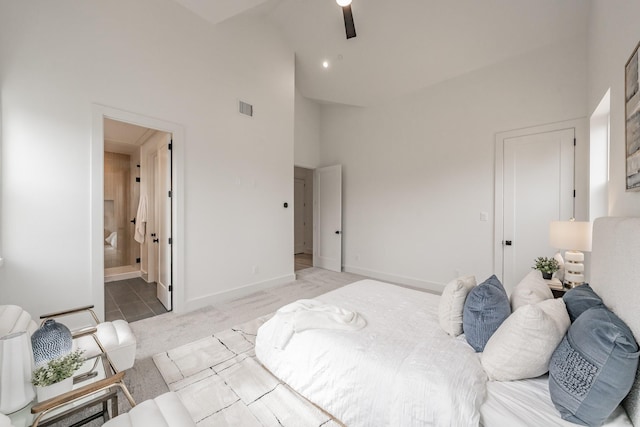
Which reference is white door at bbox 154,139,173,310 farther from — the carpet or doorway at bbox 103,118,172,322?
the carpet

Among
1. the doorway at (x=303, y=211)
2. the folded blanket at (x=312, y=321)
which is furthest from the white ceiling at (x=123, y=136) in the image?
the doorway at (x=303, y=211)

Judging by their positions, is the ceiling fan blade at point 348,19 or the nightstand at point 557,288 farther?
the ceiling fan blade at point 348,19

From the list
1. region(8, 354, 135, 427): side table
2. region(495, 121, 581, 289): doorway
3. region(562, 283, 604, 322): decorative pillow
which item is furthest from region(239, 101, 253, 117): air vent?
region(562, 283, 604, 322): decorative pillow

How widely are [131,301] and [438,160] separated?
505 cm

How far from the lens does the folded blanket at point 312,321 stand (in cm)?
181

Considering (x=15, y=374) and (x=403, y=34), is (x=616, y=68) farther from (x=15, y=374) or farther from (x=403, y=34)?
(x=15, y=374)

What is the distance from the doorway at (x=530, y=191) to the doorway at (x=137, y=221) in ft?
14.6

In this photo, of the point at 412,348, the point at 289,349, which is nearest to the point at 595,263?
the point at 412,348

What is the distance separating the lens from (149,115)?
2.97 m

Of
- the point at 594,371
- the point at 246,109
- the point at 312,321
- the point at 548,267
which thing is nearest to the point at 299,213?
the point at 246,109

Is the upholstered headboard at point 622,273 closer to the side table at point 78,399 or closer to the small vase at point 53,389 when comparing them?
the side table at point 78,399

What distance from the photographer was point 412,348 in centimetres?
154

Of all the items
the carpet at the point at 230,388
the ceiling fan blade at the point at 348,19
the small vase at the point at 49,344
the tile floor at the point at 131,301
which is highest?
the ceiling fan blade at the point at 348,19

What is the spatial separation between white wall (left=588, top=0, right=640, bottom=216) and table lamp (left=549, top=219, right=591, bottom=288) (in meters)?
0.51
